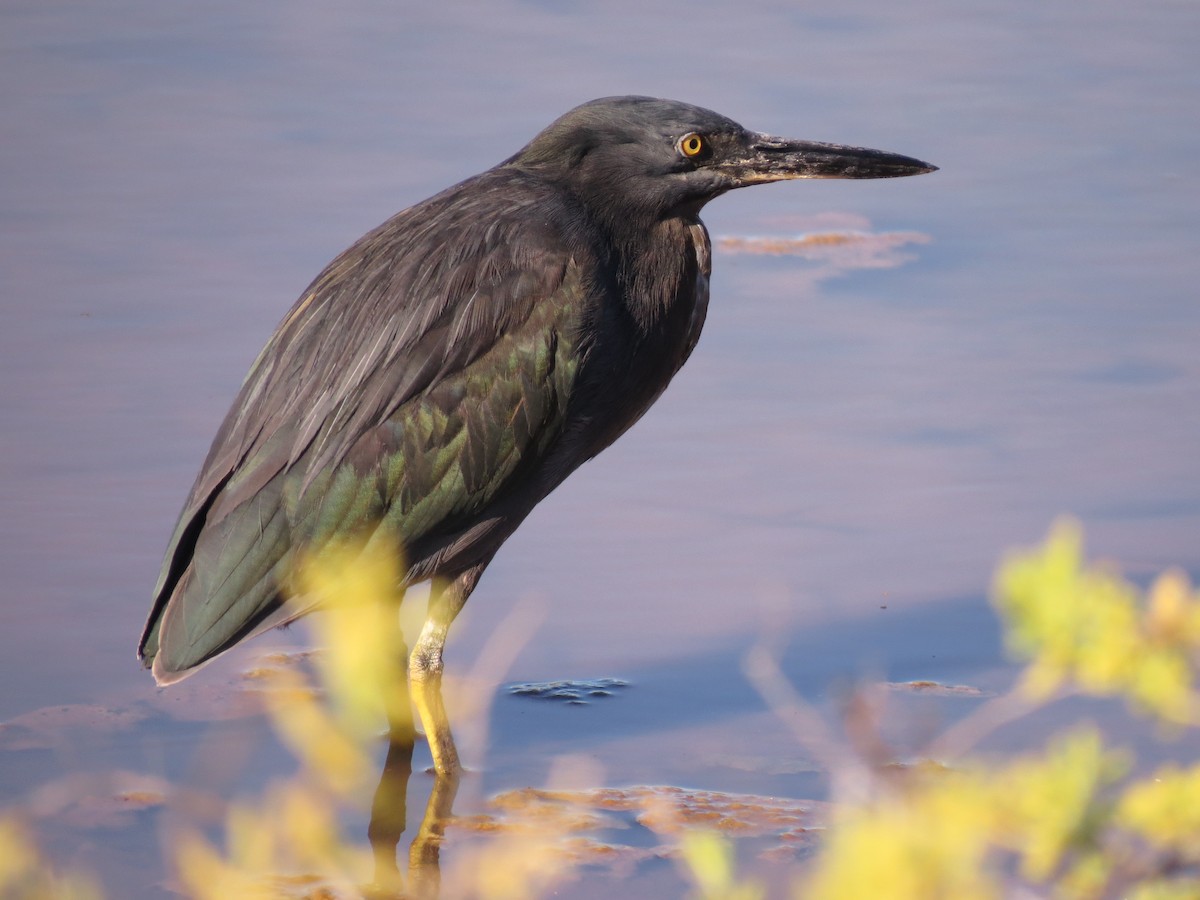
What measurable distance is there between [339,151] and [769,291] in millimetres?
2600

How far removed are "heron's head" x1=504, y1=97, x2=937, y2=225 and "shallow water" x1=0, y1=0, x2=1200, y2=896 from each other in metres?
1.30

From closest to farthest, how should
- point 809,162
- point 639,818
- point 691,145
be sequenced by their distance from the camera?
point 639,818
point 691,145
point 809,162

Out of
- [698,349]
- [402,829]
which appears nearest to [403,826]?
[402,829]

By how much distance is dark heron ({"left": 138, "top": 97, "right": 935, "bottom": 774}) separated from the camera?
487cm

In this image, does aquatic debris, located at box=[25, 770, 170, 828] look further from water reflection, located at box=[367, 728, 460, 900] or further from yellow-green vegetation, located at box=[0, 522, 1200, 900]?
yellow-green vegetation, located at box=[0, 522, 1200, 900]

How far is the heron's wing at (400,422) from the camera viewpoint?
4.86 m

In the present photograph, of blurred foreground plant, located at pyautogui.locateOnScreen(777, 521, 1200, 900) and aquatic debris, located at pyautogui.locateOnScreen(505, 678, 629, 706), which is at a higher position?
blurred foreground plant, located at pyautogui.locateOnScreen(777, 521, 1200, 900)

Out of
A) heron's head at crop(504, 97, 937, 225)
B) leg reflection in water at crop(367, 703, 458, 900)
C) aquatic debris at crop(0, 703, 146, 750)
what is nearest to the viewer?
leg reflection in water at crop(367, 703, 458, 900)

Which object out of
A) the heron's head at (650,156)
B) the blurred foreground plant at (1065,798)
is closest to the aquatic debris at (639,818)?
the heron's head at (650,156)

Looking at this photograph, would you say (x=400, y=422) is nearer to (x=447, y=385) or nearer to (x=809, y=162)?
(x=447, y=385)

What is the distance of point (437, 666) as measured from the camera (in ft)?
17.5

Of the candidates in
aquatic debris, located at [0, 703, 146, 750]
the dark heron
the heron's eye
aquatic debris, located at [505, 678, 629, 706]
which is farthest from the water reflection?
the heron's eye

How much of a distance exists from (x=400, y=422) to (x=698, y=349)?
9.59 feet

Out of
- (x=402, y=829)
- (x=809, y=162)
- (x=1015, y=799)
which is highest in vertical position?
(x=809, y=162)
